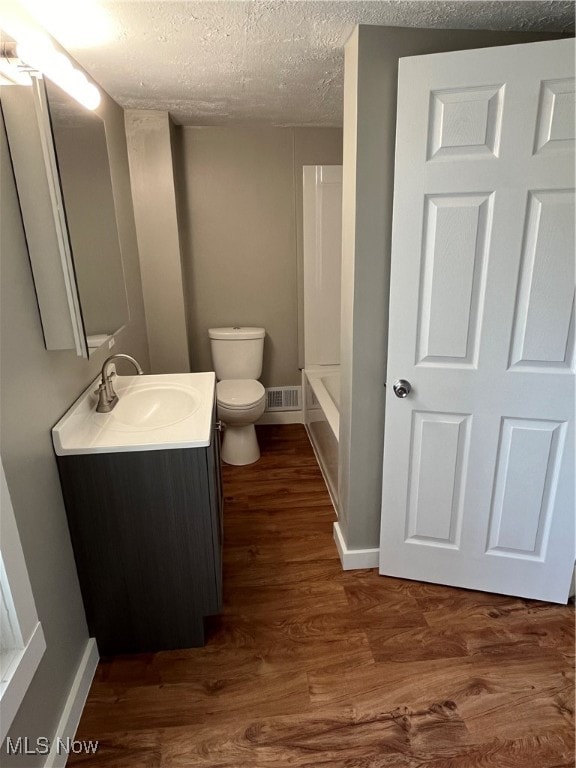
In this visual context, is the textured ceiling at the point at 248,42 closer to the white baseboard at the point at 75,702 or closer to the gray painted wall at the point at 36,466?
the gray painted wall at the point at 36,466

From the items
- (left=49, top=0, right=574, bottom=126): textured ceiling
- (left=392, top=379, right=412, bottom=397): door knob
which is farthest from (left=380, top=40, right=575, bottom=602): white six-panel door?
(left=49, top=0, right=574, bottom=126): textured ceiling

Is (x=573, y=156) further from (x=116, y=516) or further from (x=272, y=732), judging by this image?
(x=272, y=732)

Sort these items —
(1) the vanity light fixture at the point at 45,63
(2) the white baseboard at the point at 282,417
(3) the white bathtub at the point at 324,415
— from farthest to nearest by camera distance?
(2) the white baseboard at the point at 282,417 < (3) the white bathtub at the point at 324,415 < (1) the vanity light fixture at the point at 45,63

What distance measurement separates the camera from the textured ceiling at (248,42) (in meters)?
1.38

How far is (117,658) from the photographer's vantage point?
167 cm

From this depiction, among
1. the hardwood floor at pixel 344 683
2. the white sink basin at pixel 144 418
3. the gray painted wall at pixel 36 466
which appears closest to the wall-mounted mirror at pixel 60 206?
the gray painted wall at pixel 36 466

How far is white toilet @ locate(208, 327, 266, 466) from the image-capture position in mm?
2850

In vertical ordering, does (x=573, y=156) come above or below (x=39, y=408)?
above

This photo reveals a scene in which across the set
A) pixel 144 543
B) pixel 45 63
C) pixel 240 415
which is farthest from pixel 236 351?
pixel 45 63

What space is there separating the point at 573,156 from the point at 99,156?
68.1 inches

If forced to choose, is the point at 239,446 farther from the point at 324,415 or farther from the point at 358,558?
the point at 358,558

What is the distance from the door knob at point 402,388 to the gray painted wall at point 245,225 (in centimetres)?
174

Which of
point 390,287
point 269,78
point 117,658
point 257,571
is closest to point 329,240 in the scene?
point 269,78

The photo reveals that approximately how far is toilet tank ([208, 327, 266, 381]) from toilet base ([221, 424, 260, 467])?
418mm
